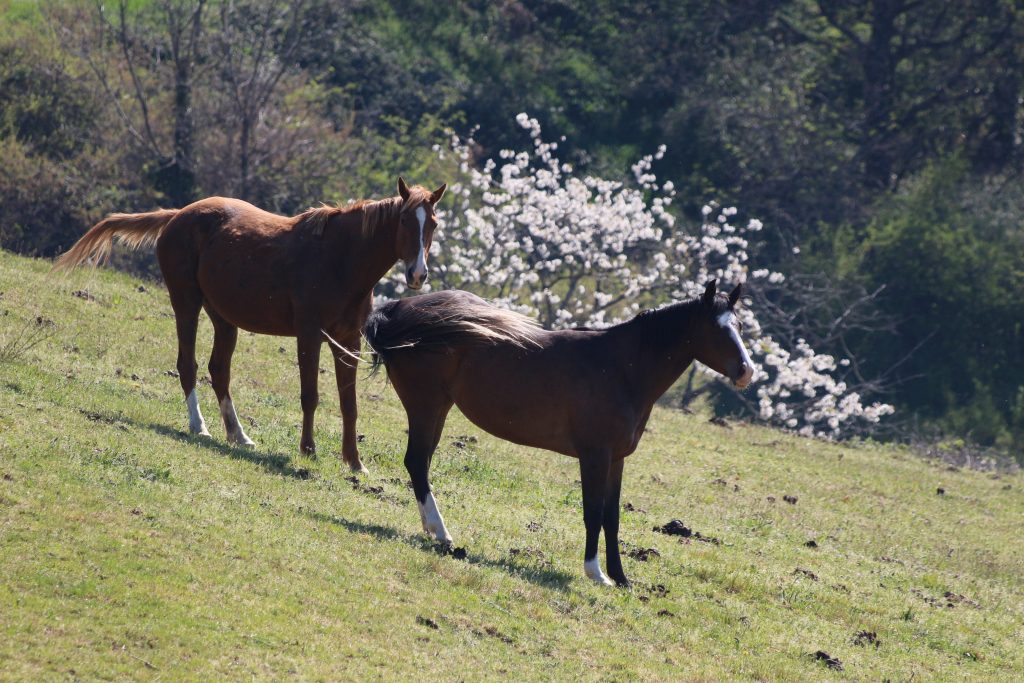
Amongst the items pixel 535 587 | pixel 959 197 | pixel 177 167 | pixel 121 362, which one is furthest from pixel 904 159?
pixel 535 587

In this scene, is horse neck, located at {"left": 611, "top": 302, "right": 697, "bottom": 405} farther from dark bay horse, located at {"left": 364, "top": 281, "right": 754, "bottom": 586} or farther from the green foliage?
the green foliage

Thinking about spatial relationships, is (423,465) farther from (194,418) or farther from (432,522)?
(194,418)

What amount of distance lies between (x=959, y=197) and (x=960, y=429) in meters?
7.38

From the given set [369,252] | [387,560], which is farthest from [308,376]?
[387,560]

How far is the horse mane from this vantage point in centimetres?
1209

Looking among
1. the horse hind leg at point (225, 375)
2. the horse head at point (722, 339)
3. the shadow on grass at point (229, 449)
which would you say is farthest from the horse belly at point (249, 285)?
the horse head at point (722, 339)

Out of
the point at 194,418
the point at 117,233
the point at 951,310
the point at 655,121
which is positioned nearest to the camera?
the point at 194,418

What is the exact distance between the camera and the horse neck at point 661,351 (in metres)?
10.9

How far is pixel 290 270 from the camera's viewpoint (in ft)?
42.4

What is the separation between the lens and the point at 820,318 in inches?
1359

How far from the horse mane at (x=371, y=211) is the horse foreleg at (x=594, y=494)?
2.95m

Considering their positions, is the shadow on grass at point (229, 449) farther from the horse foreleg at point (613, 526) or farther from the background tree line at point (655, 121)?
the background tree line at point (655, 121)

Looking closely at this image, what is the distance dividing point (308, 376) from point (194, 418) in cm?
142

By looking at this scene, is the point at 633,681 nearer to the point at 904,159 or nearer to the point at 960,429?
the point at 960,429
